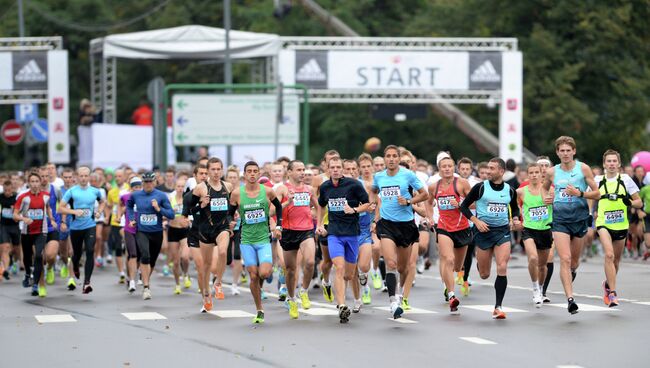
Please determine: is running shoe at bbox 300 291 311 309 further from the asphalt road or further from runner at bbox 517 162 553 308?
runner at bbox 517 162 553 308

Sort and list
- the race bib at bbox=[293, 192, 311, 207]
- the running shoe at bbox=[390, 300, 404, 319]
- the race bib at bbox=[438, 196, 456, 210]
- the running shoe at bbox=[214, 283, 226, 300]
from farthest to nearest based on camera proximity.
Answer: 1. the running shoe at bbox=[214, 283, 226, 300]
2. the race bib at bbox=[293, 192, 311, 207]
3. the race bib at bbox=[438, 196, 456, 210]
4. the running shoe at bbox=[390, 300, 404, 319]

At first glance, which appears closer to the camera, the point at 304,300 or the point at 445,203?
the point at 445,203

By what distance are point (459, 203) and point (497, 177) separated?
109 cm

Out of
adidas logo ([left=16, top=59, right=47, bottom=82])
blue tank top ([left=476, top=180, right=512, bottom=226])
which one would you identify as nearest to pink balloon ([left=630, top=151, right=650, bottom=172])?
blue tank top ([left=476, top=180, right=512, bottom=226])

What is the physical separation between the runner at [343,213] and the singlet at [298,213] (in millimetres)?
714

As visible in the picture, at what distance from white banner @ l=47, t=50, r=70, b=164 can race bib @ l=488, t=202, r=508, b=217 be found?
25.1 meters

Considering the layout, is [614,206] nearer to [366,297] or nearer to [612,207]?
[612,207]

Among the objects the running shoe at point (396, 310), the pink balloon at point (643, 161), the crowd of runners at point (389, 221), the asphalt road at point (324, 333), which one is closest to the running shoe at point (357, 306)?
the crowd of runners at point (389, 221)

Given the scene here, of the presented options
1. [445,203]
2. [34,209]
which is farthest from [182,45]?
Answer: [445,203]

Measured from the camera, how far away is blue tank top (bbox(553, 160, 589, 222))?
55.7 ft

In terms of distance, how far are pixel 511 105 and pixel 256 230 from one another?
78.7ft

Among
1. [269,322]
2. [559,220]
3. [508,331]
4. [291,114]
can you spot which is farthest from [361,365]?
[291,114]

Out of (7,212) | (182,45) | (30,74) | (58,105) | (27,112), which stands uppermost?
(182,45)

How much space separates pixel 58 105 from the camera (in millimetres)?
A: 40281
